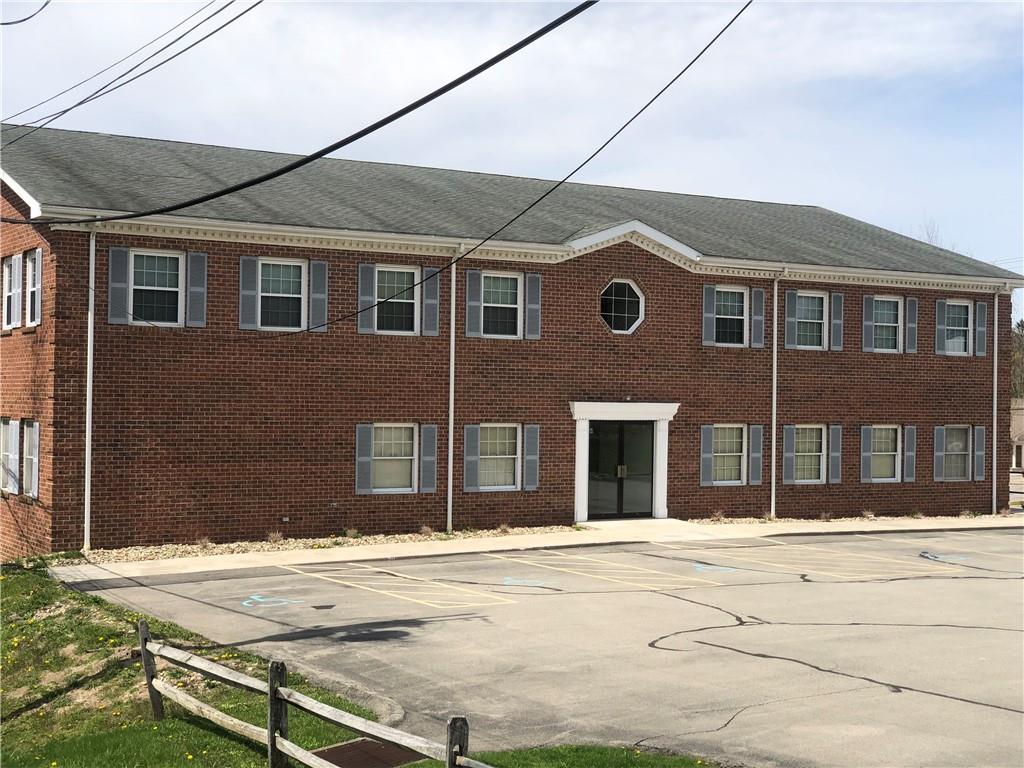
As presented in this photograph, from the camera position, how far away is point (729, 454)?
28.7 meters

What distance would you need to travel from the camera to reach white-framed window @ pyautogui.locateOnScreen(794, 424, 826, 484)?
96.7 feet

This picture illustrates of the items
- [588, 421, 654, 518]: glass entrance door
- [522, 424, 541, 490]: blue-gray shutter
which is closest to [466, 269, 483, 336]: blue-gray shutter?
[522, 424, 541, 490]: blue-gray shutter

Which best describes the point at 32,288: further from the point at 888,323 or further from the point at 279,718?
the point at 888,323

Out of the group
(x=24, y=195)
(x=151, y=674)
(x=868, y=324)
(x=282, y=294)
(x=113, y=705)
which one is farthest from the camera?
(x=868, y=324)

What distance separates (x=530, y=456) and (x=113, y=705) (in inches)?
579

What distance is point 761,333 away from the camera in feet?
94.1

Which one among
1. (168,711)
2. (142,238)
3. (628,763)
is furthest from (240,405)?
(628,763)

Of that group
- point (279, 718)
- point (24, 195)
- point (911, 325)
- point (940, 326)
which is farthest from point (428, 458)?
point (279, 718)

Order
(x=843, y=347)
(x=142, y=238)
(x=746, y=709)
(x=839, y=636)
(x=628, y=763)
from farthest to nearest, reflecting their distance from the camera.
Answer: (x=843, y=347), (x=142, y=238), (x=839, y=636), (x=746, y=709), (x=628, y=763)

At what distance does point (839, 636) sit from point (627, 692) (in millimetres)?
4135

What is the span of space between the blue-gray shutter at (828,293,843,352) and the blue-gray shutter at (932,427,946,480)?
418 centimetres

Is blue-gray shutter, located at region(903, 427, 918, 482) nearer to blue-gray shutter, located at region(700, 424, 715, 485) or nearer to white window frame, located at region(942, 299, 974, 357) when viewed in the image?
white window frame, located at region(942, 299, 974, 357)

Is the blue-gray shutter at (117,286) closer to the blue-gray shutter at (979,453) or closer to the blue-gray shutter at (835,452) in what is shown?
the blue-gray shutter at (835,452)

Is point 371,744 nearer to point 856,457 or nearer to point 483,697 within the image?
point 483,697
